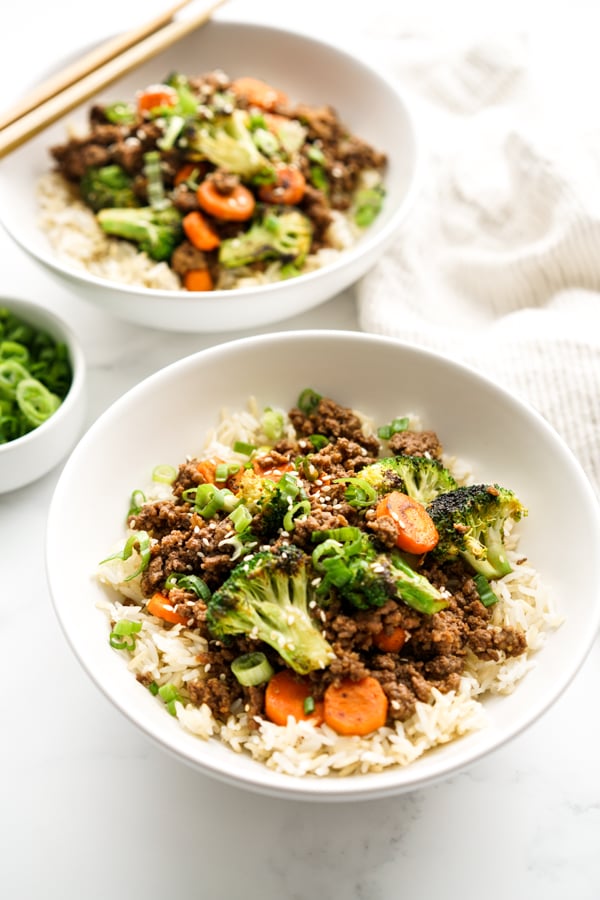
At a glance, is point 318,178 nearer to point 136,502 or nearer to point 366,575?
point 136,502

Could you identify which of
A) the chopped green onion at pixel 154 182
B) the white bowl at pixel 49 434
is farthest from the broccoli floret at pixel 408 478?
the chopped green onion at pixel 154 182

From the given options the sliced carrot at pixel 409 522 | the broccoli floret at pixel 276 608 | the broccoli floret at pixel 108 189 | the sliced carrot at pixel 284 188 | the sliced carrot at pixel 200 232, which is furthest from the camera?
the broccoli floret at pixel 108 189

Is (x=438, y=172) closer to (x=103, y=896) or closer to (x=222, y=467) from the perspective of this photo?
(x=222, y=467)

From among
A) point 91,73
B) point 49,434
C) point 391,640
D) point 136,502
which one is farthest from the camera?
point 91,73

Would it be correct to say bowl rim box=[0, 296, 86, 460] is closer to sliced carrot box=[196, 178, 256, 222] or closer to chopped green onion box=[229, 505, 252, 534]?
sliced carrot box=[196, 178, 256, 222]

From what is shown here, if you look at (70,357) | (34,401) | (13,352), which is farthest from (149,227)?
(34,401)

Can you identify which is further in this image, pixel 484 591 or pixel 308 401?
pixel 308 401

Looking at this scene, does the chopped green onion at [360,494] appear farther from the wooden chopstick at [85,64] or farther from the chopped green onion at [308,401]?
the wooden chopstick at [85,64]

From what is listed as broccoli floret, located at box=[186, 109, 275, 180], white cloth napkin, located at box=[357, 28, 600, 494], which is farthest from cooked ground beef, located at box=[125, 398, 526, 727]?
broccoli floret, located at box=[186, 109, 275, 180]
